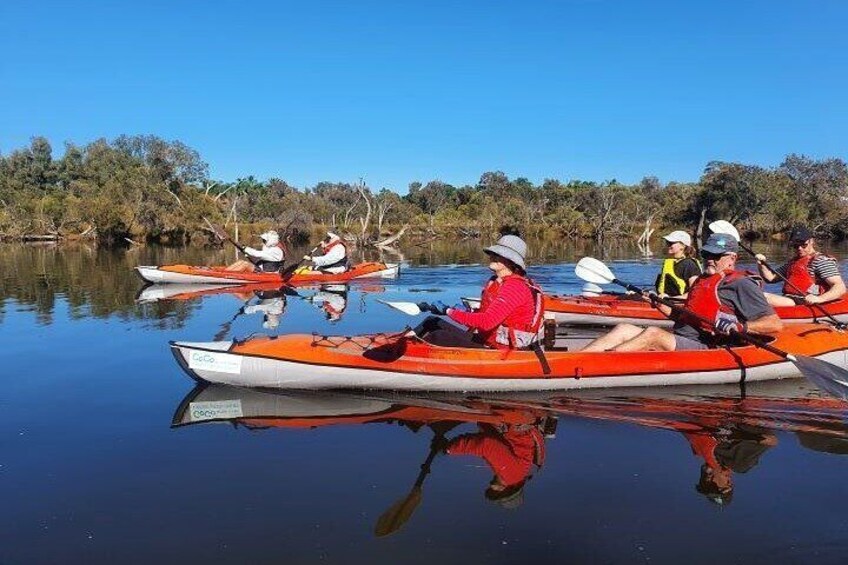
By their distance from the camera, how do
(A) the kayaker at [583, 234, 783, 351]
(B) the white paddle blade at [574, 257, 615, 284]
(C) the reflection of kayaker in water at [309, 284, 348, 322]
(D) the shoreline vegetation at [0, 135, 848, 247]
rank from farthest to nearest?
1. (D) the shoreline vegetation at [0, 135, 848, 247]
2. (C) the reflection of kayaker in water at [309, 284, 348, 322]
3. (B) the white paddle blade at [574, 257, 615, 284]
4. (A) the kayaker at [583, 234, 783, 351]

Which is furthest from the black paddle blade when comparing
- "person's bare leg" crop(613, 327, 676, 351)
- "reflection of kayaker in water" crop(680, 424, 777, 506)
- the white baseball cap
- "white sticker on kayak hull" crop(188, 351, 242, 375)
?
A: "white sticker on kayak hull" crop(188, 351, 242, 375)

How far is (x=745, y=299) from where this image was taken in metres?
6.43

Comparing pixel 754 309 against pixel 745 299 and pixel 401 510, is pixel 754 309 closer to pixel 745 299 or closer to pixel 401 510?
pixel 745 299

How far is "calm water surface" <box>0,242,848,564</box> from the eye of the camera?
11.9 feet

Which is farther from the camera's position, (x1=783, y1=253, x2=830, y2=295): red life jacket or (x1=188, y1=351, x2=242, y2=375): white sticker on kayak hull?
(x1=783, y1=253, x2=830, y2=295): red life jacket

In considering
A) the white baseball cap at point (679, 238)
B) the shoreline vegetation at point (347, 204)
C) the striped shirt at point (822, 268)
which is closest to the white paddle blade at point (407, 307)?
the white baseball cap at point (679, 238)

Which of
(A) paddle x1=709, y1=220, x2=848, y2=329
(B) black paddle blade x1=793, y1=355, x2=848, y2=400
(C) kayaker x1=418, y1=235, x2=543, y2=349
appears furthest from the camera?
(A) paddle x1=709, y1=220, x2=848, y2=329

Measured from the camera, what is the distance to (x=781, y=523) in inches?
151

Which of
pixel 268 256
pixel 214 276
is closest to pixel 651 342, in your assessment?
pixel 268 256

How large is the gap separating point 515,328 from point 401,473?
2.11 metres

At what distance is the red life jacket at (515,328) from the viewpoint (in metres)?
6.16

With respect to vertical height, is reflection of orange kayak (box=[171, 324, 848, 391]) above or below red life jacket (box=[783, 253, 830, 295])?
below

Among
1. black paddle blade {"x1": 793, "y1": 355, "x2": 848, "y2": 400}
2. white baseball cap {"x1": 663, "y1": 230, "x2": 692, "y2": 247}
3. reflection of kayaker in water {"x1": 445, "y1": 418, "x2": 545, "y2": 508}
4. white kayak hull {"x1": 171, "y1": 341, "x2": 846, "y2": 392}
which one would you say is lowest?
reflection of kayaker in water {"x1": 445, "y1": 418, "x2": 545, "y2": 508}

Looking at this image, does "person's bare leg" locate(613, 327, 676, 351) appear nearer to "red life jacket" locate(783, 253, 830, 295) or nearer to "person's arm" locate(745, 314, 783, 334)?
"person's arm" locate(745, 314, 783, 334)
